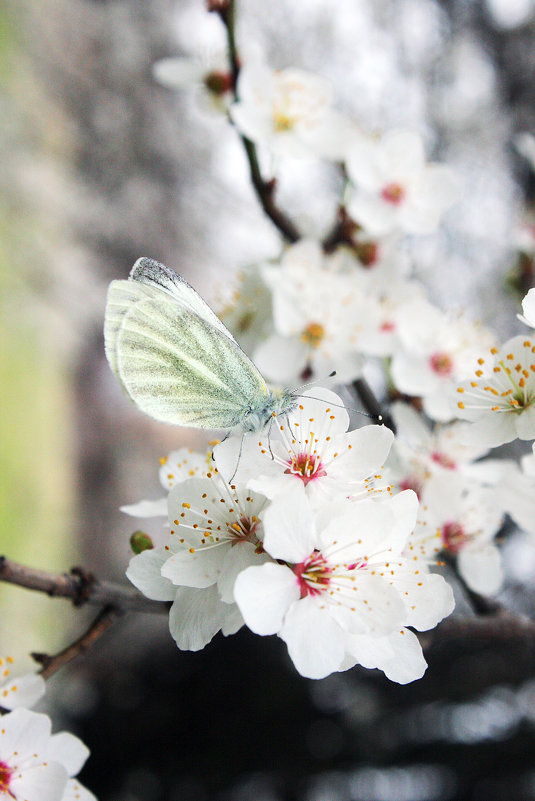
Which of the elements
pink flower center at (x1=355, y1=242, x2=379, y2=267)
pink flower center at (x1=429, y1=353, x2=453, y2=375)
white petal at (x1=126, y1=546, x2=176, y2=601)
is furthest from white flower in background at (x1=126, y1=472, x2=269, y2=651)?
pink flower center at (x1=355, y1=242, x2=379, y2=267)

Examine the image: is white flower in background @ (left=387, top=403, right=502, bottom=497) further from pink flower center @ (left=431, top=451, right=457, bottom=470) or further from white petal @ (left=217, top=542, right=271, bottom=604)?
white petal @ (left=217, top=542, right=271, bottom=604)

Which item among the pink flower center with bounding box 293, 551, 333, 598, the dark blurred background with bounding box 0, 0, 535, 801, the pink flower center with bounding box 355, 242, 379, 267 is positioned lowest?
the dark blurred background with bounding box 0, 0, 535, 801

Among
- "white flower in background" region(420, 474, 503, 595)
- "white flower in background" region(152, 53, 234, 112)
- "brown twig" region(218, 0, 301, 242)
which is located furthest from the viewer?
"white flower in background" region(152, 53, 234, 112)

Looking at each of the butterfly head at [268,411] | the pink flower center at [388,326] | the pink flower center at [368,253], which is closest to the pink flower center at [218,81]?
the pink flower center at [368,253]

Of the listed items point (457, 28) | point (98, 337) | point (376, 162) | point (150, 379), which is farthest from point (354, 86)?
point (150, 379)

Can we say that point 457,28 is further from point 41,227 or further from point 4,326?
point 4,326

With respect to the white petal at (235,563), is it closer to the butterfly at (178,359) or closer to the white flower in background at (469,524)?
the butterfly at (178,359)
